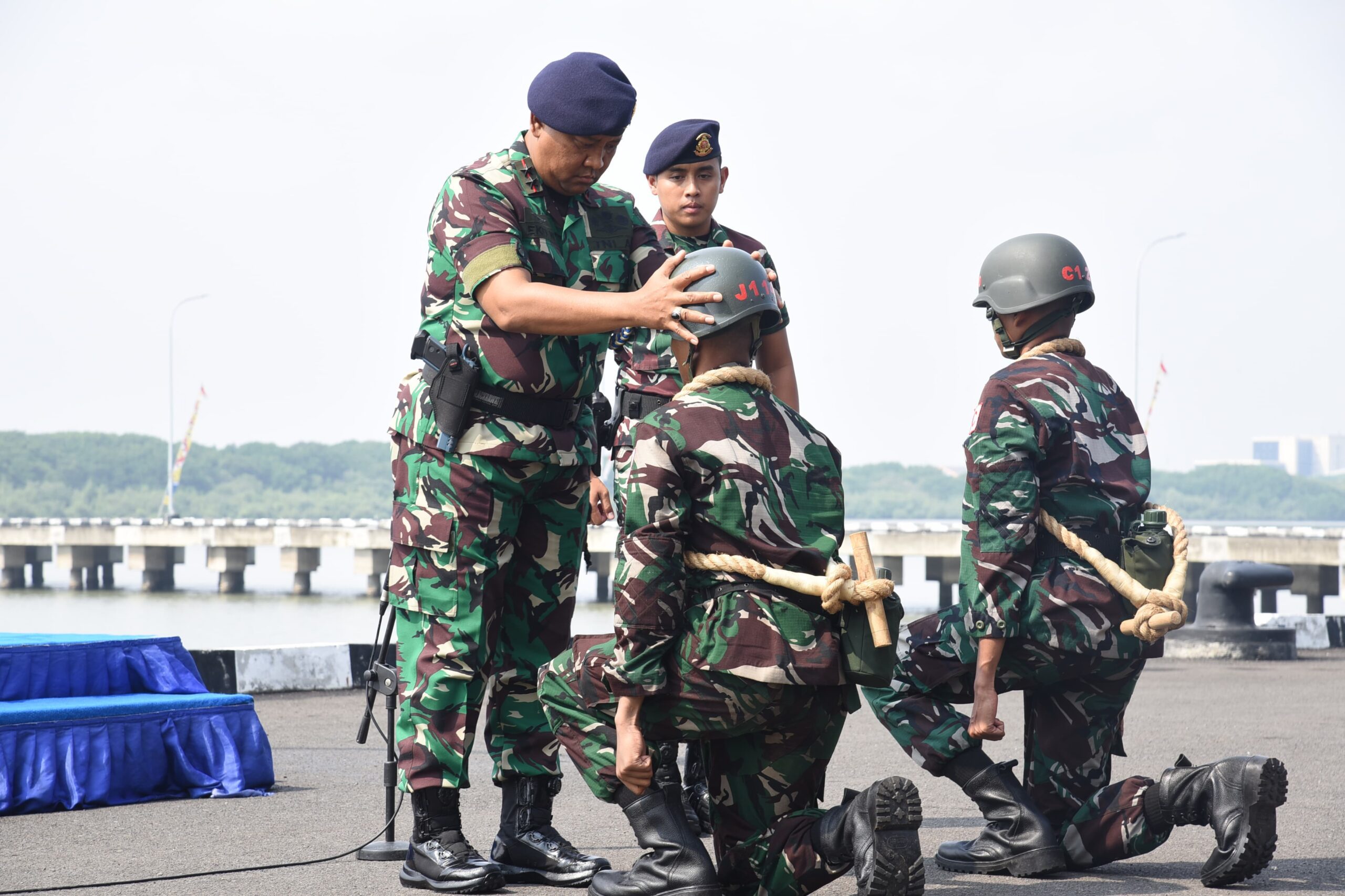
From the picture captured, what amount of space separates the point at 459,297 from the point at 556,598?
91cm

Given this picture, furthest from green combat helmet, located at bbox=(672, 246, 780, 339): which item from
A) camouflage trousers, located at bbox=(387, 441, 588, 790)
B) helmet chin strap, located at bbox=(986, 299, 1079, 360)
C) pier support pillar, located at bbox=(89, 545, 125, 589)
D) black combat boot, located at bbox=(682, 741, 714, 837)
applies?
pier support pillar, located at bbox=(89, 545, 125, 589)

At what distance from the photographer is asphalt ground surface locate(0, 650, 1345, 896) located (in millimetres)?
4199

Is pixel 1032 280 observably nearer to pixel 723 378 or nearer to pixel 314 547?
pixel 723 378

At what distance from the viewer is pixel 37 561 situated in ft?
170

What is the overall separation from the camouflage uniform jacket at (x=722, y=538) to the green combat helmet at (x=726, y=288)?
0.16 meters

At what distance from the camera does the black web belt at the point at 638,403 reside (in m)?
5.37

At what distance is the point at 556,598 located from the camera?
14.6 ft

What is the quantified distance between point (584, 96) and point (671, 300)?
81cm

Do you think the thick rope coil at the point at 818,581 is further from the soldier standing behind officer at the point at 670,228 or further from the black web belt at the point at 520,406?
the soldier standing behind officer at the point at 670,228

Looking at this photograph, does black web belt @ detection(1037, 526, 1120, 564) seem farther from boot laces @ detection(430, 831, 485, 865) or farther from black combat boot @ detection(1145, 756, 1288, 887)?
boot laces @ detection(430, 831, 485, 865)

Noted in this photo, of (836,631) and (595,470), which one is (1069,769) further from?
(595,470)

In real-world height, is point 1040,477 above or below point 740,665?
above

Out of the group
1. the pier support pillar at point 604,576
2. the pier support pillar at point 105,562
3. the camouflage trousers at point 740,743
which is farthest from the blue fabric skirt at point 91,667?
the pier support pillar at point 105,562

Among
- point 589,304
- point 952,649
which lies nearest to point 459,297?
point 589,304
